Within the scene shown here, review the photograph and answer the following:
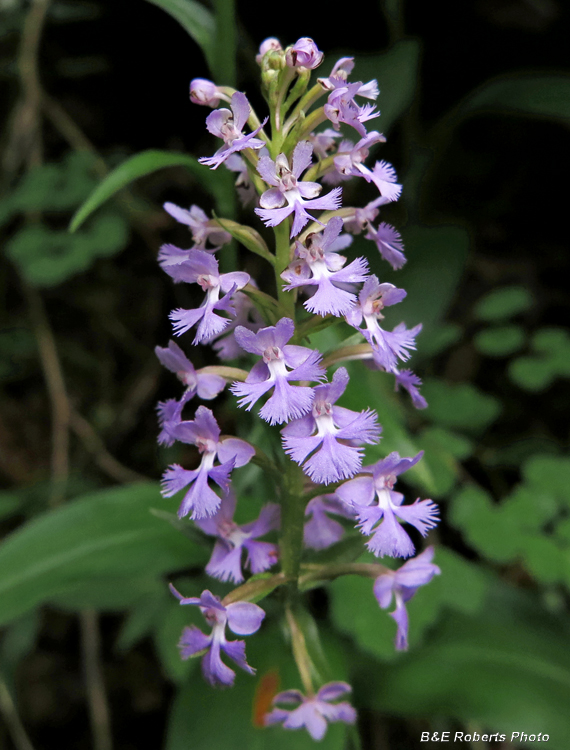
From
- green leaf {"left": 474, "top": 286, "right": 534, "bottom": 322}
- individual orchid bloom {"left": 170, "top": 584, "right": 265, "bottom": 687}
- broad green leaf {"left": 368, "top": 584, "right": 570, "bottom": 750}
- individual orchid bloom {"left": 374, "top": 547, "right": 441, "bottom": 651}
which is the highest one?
individual orchid bloom {"left": 170, "top": 584, "right": 265, "bottom": 687}

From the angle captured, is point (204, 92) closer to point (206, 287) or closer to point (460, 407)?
point (206, 287)

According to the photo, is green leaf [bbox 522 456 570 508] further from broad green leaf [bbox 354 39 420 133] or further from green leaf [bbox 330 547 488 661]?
broad green leaf [bbox 354 39 420 133]

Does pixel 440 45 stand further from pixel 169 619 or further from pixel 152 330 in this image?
pixel 169 619

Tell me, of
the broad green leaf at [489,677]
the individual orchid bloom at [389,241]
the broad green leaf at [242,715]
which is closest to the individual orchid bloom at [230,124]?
the individual orchid bloom at [389,241]

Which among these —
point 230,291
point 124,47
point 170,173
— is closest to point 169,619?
point 230,291

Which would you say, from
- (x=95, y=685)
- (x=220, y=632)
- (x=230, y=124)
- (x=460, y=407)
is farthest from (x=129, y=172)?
(x=95, y=685)

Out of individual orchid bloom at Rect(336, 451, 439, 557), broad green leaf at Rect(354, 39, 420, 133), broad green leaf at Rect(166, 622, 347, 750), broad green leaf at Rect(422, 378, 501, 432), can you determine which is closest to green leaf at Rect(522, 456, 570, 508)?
broad green leaf at Rect(422, 378, 501, 432)

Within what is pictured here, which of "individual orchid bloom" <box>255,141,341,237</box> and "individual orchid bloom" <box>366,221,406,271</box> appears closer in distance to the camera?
"individual orchid bloom" <box>255,141,341,237</box>
